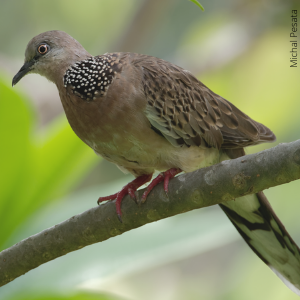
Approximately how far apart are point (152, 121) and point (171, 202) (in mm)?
572

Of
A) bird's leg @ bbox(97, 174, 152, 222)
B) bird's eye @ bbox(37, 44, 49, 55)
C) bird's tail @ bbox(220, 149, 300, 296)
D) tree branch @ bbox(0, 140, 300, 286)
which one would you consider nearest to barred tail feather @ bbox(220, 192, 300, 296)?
bird's tail @ bbox(220, 149, 300, 296)

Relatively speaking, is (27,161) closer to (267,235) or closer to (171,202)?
(171,202)

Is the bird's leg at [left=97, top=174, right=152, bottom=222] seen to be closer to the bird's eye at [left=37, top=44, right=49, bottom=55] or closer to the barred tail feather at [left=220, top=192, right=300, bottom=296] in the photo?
the barred tail feather at [left=220, top=192, right=300, bottom=296]

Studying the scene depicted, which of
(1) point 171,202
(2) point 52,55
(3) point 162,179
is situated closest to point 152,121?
(3) point 162,179

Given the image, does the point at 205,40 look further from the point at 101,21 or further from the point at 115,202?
the point at 115,202

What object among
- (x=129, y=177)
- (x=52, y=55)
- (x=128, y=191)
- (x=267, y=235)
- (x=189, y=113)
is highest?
(x=52, y=55)

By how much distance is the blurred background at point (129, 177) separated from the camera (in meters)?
3.05

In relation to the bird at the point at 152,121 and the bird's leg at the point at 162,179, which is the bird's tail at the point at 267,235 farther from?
the bird's leg at the point at 162,179

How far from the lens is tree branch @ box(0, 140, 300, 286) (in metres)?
1.82

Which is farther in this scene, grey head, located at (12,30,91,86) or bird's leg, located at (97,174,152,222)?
grey head, located at (12,30,91,86)

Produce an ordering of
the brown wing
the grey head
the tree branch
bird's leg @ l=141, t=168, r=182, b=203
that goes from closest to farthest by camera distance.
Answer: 1. the tree branch
2. bird's leg @ l=141, t=168, r=182, b=203
3. the brown wing
4. the grey head

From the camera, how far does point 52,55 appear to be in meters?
Answer: 2.77

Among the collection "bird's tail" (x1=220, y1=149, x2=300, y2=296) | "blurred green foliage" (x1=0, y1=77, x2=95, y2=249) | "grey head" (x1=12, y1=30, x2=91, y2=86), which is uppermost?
"grey head" (x1=12, y1=30, x2=91, y2=86)

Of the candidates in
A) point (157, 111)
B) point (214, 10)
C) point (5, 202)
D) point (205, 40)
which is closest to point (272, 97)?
point (205, 40)
